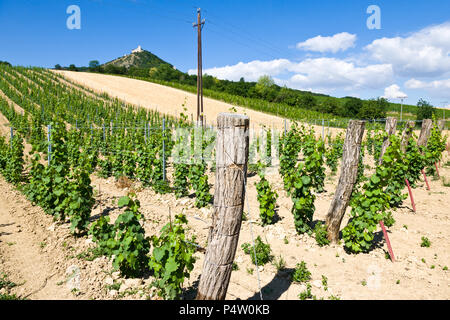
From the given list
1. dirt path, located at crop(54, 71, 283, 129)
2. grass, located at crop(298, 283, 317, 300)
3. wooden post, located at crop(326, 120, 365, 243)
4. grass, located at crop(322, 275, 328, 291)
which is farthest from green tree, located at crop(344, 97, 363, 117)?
grass, located at crop(298, 283, 317, 300)

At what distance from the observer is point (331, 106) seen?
59406 mm

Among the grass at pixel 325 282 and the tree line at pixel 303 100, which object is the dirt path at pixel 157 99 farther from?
the grass at pixel 325 282

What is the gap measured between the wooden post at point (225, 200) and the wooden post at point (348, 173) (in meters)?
3.29

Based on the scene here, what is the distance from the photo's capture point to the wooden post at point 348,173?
5090mm

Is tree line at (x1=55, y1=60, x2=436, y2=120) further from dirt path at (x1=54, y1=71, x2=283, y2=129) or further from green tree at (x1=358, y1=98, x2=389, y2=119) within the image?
dirt path at (x1=54, y1=71, x2=283, y2=129)

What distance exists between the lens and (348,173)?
511 centimetres

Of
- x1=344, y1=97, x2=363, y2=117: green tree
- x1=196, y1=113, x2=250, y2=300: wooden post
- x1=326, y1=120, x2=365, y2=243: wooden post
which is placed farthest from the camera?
x1=344, y1=97, x2=363, y2=117: green tree

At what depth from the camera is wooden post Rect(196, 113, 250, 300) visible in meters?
2.52

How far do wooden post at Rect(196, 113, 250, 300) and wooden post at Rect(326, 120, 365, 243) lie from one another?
3.29 metres

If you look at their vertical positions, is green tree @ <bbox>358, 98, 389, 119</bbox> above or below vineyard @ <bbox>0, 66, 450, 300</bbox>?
above

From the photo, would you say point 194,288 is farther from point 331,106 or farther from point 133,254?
point 331,106

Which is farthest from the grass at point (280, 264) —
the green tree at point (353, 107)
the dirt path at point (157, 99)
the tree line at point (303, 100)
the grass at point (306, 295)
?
the green tree at point (353, 107)
